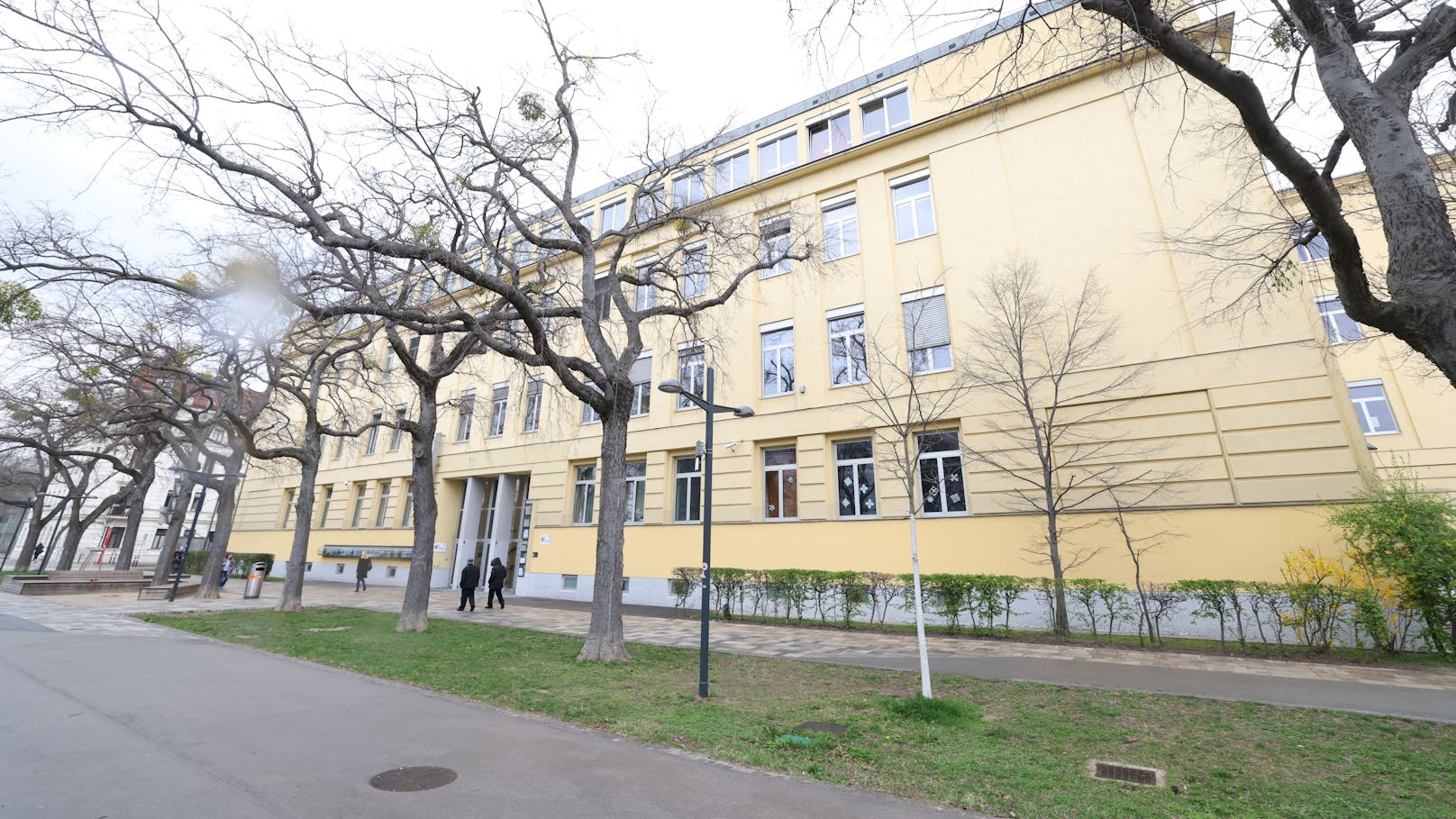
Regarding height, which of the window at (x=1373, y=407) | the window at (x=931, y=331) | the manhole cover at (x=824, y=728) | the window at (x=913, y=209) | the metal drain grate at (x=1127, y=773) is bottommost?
the metal drain grate at (x=1127, y=773)

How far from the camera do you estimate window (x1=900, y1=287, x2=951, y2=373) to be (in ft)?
52.7

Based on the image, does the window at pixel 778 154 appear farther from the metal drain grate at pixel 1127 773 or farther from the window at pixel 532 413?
the metal drain grate at pixel 1127 773

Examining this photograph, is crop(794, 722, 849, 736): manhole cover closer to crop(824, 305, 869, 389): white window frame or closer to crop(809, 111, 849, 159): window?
crop(824, 305, 869, 389): white window frame

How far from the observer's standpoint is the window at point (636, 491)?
2084 centimetres

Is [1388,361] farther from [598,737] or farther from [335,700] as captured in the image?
[335,700]

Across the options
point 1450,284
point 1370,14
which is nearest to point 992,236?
point 1370,14

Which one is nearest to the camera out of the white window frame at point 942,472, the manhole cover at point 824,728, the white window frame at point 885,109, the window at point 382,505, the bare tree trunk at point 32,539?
the manhole cover at point 824,728

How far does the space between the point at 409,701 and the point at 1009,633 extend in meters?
11.1

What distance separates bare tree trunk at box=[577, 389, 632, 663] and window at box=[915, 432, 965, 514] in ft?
27.8

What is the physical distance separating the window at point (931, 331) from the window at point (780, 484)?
15.4ft

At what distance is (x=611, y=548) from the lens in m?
10.0

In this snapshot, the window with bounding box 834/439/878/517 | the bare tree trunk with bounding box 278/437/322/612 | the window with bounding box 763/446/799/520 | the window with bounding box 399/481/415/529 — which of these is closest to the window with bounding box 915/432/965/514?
the window with bounding box 834/439/878/517

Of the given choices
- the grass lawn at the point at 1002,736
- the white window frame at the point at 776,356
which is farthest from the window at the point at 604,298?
the grass lawn at the point at 1002,736

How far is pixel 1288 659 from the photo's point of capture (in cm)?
947
